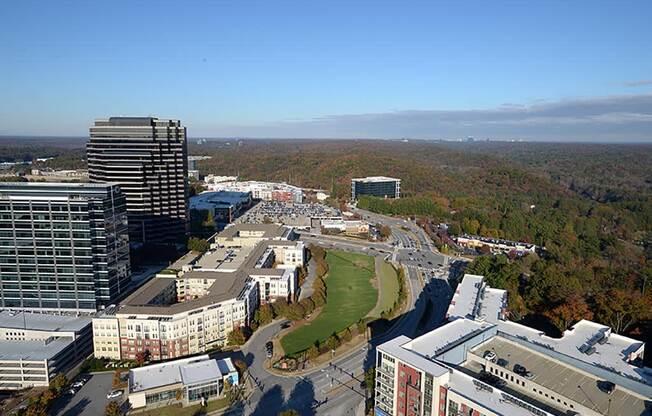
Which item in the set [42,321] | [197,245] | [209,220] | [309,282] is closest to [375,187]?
[209,220]

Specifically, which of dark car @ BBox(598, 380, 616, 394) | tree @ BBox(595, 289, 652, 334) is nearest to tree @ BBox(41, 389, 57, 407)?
dark car @ BBox(598, 380, 616, 394)

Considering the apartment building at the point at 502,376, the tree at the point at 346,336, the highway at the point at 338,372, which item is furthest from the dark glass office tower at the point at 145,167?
the apartment building at the point at 502,376

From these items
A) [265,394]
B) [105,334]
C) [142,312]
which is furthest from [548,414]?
[105,334]

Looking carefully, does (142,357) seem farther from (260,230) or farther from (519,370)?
(260,230)

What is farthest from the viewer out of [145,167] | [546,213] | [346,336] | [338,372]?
[546,213]

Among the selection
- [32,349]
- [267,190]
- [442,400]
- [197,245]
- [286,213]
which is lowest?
[286,213]
